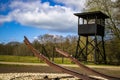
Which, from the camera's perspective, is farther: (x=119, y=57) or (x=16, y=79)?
(x=119, y=57)

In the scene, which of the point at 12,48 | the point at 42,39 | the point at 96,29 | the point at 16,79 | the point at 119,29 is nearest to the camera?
the point at 16,79

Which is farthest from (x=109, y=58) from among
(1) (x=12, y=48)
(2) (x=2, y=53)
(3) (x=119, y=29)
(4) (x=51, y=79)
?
(1) (x=12, y=48)

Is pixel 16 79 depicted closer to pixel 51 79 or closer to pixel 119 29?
pixel 51 79

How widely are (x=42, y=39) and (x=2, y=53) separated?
32824 mm

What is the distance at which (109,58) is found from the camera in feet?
153

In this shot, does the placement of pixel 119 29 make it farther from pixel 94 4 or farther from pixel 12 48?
pixel 12 48

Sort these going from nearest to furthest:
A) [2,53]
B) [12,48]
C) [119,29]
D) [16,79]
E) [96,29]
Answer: [16,79] < [96,29] < [119,29] < [2,53] < [12,48]

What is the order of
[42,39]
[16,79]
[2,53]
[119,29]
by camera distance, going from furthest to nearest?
[42,39]
[2,53]
[119,29]
[16,79]

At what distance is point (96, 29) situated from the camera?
39344 millimetres

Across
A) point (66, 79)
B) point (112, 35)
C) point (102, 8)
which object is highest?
point (102, 8)

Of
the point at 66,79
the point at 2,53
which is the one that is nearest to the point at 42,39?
the point at 2,53

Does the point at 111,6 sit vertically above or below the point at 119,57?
above

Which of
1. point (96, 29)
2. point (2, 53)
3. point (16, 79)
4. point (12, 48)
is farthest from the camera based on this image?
point (12, 48)

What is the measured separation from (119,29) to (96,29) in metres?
7.64
